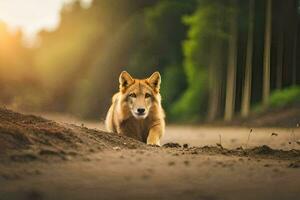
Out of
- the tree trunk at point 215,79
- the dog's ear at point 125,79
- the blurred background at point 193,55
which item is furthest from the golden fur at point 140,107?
the tree trunk at point 215,79

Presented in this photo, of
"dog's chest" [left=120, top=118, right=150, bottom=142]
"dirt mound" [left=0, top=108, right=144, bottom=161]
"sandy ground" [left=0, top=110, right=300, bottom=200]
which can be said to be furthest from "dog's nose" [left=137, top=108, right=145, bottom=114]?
"sandy ground" [left=0, top=110, right=300, bottom=200]

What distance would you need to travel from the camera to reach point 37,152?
37.7 ft

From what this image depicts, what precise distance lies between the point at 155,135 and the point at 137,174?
244 inches

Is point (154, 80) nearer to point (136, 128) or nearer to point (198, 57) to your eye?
point (136, 128)

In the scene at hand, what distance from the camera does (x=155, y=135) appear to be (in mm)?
16703

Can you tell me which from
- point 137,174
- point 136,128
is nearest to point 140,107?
point 136,128

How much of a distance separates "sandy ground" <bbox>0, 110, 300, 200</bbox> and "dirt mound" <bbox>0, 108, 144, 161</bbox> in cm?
3

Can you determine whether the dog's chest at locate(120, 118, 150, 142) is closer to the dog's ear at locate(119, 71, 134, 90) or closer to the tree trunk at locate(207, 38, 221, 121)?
the dog's ear at locate(119, 71, 134, 90)

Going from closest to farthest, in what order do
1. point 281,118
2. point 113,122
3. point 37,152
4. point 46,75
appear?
point 37,152 < point 113,122 < point 281,118 < point 46,75

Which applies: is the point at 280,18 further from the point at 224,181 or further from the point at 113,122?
the point at 224,181

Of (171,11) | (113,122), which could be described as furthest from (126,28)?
(113,122)

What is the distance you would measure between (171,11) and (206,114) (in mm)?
11013

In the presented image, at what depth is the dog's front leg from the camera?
649 inches

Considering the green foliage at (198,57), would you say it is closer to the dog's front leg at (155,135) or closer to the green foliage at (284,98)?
the green foliage at (284,98)
